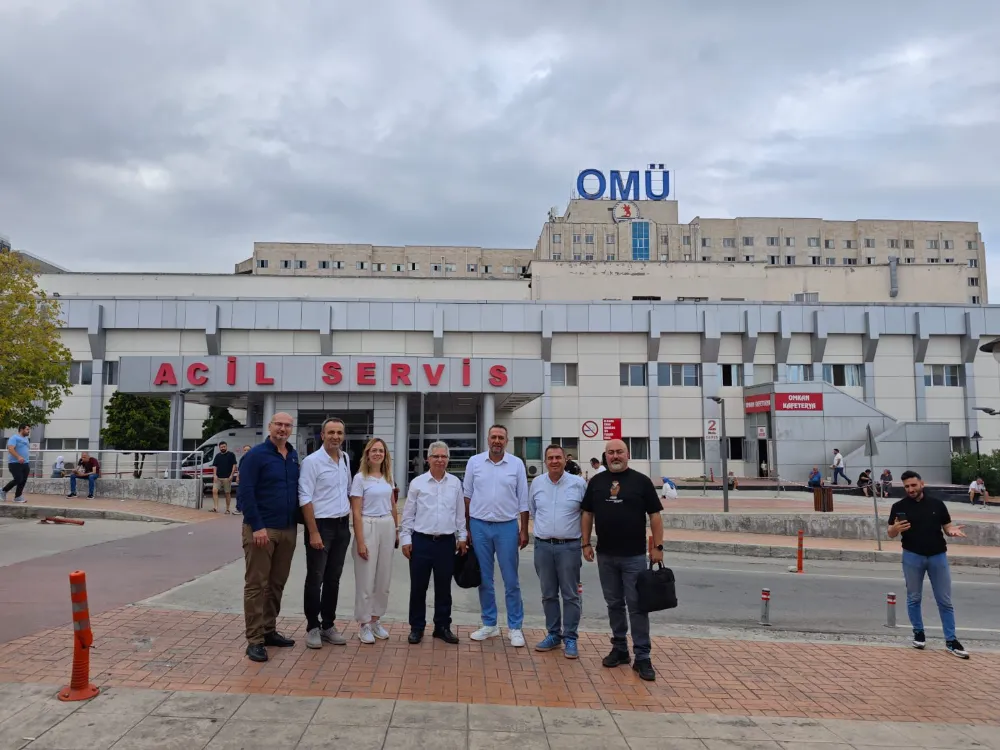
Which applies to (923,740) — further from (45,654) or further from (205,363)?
(205,363)

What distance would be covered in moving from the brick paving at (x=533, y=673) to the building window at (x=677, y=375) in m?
32.7

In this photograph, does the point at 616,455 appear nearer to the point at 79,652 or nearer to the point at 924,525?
the point at 924,525

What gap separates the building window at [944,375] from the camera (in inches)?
1608

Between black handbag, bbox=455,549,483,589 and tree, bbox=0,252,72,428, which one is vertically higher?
tree, bbox=0,252,72,428

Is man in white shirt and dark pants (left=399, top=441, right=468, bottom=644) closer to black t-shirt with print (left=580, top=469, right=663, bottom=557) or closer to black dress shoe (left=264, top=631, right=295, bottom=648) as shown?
black dress shoe (left=264, top=631, right=295, bottom=648)

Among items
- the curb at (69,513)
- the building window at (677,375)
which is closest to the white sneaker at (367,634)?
the curb at (69,513)

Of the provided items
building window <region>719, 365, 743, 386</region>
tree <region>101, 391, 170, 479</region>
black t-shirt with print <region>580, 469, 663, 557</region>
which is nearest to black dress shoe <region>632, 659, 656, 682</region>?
black t-shirt with print <region>580, 469, 663, 557</region>

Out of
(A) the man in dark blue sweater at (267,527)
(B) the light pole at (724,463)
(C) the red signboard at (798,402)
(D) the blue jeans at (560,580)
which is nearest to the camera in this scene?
(A) the man in dark blue sweater at (267,527)

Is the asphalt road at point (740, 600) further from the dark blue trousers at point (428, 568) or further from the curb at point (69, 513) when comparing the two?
the curb at point (69, 513)

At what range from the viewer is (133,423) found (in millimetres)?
35656

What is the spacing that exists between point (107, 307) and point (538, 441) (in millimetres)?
23731

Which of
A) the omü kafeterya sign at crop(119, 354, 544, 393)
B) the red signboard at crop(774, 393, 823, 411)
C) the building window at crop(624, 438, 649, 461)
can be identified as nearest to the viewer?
the omü kafeterya sign at crop(119, 354, 544, 393)

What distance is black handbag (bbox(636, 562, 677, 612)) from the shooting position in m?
5.68

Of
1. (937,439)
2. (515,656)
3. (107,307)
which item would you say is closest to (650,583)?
(515,656)
